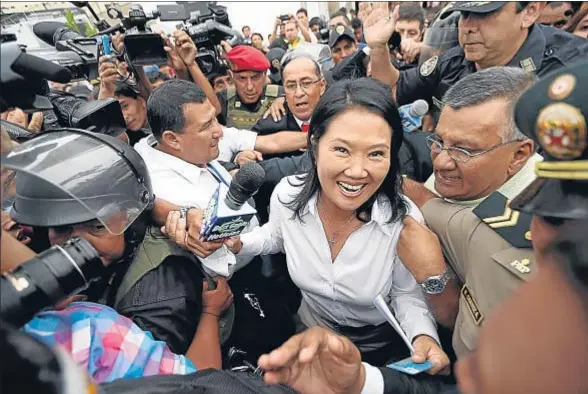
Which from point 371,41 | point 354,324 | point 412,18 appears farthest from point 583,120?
point 412,18

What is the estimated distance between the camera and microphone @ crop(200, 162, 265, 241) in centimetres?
132

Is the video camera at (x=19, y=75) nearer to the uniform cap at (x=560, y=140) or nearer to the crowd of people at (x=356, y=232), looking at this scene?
the crowd of people at (x=356, y=232)

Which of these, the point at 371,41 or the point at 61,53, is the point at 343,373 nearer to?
the point at 371,41

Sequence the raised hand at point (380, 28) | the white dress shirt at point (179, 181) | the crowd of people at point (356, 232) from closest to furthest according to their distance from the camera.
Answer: the crowd of people at point (356, 232) < the white dress shirt at point (179, 181) < the raised hand at point (380, 28)

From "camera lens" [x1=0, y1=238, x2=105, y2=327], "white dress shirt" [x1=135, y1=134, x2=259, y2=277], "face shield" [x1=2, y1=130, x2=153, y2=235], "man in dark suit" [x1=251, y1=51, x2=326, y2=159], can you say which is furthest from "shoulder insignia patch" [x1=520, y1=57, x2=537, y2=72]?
"camera lens" [x1=0, y1=238, x2=105, y2=327]

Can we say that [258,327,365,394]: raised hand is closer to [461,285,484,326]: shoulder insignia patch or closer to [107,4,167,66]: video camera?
[461,285,484,326]: shoulder insignia patch

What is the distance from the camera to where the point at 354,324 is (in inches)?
69.6

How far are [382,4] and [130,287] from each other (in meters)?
2.58

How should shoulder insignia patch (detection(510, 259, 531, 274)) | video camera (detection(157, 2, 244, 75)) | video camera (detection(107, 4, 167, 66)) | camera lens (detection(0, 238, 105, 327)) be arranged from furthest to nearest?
1. video camera (detection(157, 2, 244, 75))
2. video camera (detection(107, 4, 167, 66))
3. shoulder insignia patch (detection(510, 259, 531, 274))
4. camera lens (detection(0, 238, 105, 327))

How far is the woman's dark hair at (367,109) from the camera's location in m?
1.61

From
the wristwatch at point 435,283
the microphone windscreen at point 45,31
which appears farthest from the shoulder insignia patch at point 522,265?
the microphone windscreen at point 45,31

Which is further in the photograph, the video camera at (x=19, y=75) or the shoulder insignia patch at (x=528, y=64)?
the shoulder insignia patch at (x=528, y=64)

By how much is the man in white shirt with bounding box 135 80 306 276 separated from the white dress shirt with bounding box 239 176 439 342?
44 cm

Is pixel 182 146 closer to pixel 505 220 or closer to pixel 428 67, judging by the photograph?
pixel 505 220
